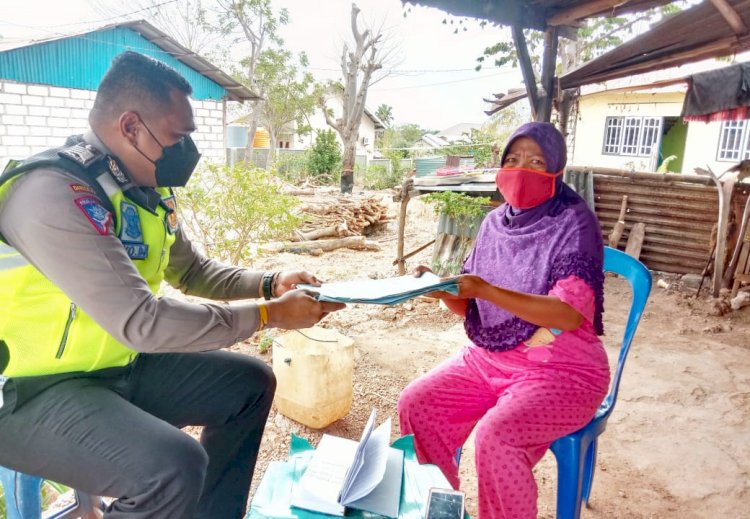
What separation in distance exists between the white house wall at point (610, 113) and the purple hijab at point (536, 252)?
14580 millimetres

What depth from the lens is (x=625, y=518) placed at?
8.26 ft

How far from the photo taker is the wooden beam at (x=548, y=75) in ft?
15.2

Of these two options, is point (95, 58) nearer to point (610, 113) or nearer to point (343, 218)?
point (343, 218)

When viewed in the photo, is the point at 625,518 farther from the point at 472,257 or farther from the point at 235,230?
the point at 235,230

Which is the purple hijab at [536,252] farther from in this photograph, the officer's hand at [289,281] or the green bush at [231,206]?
the green bush at [231,206]

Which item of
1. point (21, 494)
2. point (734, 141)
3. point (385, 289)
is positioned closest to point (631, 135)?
point (734, 141)

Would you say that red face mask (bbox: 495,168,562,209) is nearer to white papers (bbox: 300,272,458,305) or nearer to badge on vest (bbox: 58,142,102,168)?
white papers (bbox: 300,272,458,305)

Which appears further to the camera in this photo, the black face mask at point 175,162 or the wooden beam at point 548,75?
the wooden beam at point 548,75

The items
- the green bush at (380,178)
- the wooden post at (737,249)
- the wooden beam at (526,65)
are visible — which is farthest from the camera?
the green bush at (380,178)

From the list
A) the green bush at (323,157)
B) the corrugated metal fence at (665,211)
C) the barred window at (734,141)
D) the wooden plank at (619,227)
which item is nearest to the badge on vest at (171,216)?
the corrugated metal fence at (665,211)

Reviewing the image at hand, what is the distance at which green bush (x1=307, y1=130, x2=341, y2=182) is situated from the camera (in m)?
22.3

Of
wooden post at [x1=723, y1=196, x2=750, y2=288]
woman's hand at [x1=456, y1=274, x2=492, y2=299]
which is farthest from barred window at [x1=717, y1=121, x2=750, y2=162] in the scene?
woman's hand at [x1=456, y1=274, x2=492, y2=299]

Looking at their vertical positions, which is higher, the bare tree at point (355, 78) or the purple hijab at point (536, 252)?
the bare tree at point (355, 78)

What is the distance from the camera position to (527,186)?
7.23 ft
